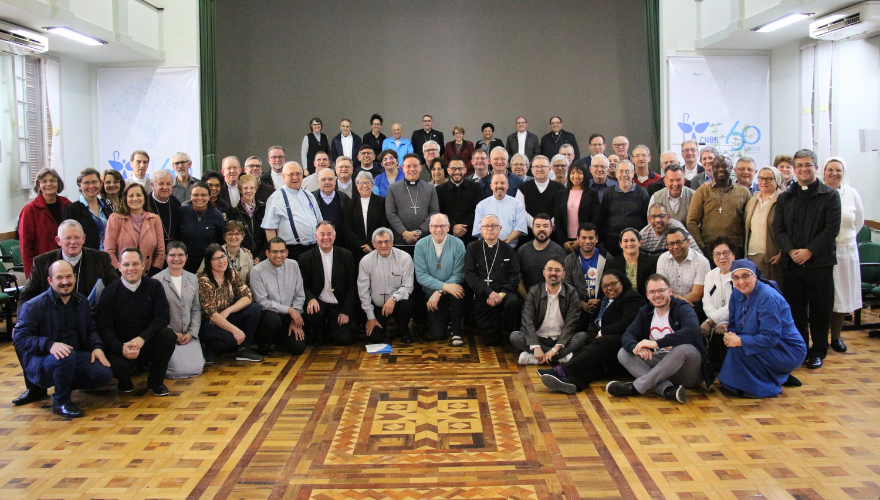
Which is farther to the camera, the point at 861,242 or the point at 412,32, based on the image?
the point at 412,32

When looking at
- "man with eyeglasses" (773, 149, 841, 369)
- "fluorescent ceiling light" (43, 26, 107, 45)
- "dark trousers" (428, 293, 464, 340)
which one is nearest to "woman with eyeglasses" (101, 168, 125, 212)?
"dark trousers" (428, 293, 464, 340)

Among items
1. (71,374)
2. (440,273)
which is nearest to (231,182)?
(440,273)

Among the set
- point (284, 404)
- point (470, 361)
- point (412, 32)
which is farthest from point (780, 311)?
point (412, 32)

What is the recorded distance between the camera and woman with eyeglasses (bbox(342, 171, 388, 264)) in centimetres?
604

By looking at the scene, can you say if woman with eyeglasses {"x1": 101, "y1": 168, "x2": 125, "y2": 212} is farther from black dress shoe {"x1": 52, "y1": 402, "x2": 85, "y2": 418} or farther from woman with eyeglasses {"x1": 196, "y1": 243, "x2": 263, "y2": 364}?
black dress shoe {"x1": 52, "y1": 402, "x2": 85, "y2": 418}

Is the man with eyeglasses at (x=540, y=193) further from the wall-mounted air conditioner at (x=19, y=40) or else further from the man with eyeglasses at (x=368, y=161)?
the wall-mounted air conditioner at (x=19, y=40)

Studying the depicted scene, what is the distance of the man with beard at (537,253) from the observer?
5.58m

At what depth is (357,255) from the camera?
6.14 meters

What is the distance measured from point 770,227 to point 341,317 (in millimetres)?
3293

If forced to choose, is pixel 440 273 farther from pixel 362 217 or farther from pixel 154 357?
pixel 154 357

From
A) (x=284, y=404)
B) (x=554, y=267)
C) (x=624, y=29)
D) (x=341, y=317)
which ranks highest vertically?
(x=624, y=29)

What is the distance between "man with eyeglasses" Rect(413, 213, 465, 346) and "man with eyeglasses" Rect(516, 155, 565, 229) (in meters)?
0.72

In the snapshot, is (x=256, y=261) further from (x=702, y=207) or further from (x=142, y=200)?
(x=702, y=207)

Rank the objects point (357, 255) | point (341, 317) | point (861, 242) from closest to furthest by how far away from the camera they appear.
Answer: point (341, 317) → point (357, 255) → point (861, 242)
